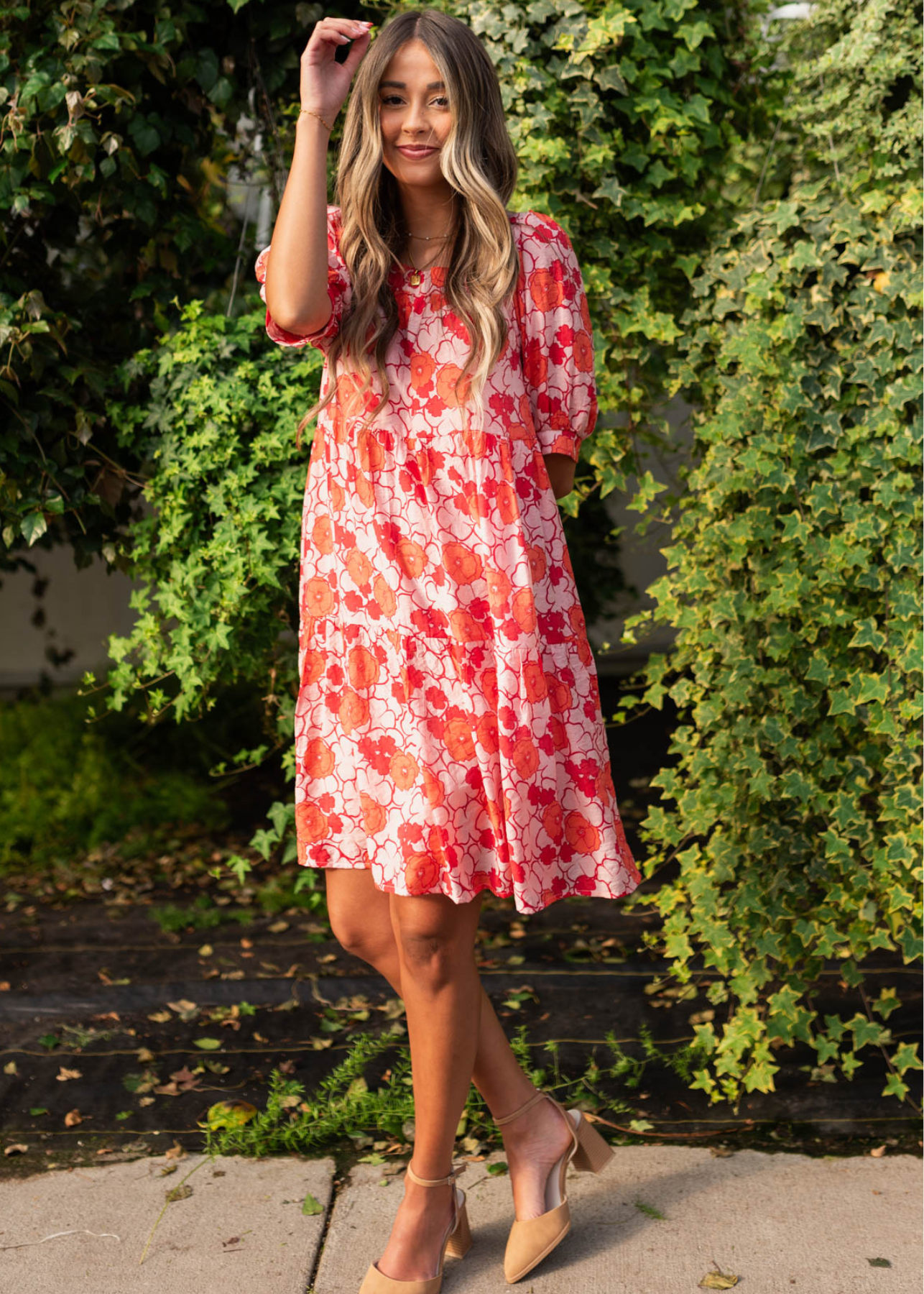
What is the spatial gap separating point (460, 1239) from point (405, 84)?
198cm

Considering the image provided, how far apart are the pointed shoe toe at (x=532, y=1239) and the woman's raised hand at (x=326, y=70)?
1.89m

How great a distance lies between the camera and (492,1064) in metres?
2.16

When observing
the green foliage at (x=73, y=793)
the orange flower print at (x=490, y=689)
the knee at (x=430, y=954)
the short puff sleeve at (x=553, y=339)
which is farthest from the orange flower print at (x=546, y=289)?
the green foliage at (x=73, y=793)

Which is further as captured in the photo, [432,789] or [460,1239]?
[460,1239]

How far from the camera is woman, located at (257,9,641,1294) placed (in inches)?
71.9

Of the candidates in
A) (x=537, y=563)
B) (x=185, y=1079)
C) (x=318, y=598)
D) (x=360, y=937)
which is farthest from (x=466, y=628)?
(x=185, y=1079)

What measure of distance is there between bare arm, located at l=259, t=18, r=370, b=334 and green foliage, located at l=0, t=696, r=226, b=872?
300 centimetres

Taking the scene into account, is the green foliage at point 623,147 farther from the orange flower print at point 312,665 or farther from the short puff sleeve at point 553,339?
the orange flower print at point 312,665

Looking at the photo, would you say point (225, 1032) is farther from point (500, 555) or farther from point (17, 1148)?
point (500, 555)

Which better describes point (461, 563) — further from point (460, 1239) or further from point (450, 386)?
point (460, 1239)

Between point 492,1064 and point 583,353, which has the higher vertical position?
point 583,353

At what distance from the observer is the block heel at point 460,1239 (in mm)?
2125

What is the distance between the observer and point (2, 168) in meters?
2.66

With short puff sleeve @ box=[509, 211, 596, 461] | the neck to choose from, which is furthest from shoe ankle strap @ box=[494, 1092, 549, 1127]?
the neck
